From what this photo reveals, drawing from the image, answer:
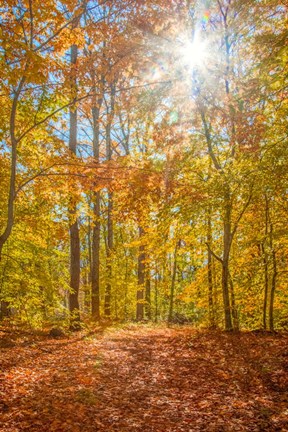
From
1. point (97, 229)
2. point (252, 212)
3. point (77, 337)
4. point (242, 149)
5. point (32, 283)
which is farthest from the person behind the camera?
point (97, 229)

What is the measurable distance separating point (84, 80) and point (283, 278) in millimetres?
9152

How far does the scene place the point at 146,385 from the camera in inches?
235

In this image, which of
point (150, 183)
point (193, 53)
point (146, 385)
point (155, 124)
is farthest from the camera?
point (155, 124)

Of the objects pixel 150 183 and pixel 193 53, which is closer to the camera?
pixel 150 183

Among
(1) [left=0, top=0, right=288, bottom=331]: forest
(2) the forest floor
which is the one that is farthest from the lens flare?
(2) the forest floor

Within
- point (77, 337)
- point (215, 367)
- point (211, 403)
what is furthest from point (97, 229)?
point (211, 403)

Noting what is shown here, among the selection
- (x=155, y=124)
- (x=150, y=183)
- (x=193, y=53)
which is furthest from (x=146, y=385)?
(x=193, y=53)

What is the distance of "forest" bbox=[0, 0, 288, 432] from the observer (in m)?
5.06

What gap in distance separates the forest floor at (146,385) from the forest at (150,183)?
3cm

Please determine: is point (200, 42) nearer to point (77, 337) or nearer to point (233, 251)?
point (233, 251)

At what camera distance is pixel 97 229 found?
14.6m

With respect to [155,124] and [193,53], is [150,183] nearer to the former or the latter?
[155,124]

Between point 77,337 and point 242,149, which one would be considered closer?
point 242,149

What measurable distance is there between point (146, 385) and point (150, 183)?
424 cm
